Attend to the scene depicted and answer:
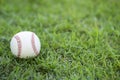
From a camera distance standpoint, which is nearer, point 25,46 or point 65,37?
point 25,46

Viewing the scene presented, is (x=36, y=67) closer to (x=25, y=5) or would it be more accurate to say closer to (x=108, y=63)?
(x=108, y=63)

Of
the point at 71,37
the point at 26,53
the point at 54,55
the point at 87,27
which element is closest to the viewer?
the point at 26,53

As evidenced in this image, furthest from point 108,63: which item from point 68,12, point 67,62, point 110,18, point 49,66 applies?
point 68,12

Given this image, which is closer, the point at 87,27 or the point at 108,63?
the point at 108,63
